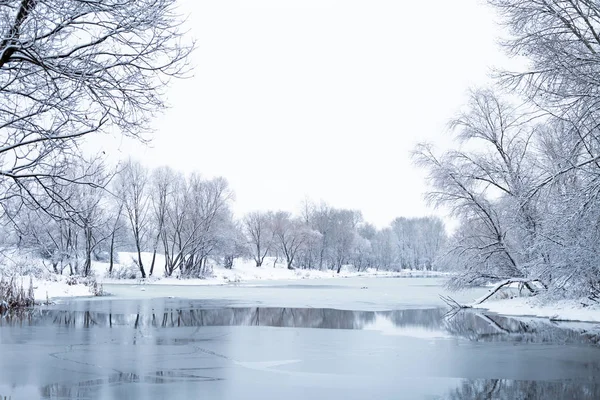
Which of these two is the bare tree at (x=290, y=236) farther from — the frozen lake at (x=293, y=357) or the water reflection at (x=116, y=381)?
the water reflection at (x=116, y=381)

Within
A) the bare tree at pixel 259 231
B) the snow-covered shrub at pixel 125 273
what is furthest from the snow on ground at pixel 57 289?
the bare tree at pixel 259 231

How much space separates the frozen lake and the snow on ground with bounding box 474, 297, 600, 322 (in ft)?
4.23

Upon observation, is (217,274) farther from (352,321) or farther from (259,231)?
(352,321)

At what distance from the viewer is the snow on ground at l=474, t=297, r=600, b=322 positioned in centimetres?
1853

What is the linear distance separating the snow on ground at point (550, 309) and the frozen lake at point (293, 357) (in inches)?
50.7

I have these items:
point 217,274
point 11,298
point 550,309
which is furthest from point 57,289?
point 217,274

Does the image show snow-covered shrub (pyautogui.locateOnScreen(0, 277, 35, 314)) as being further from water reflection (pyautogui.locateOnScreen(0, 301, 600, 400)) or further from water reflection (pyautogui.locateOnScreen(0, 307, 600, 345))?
water reflection (pyautogui.locateOnScreen(0, 301, 600, 400))

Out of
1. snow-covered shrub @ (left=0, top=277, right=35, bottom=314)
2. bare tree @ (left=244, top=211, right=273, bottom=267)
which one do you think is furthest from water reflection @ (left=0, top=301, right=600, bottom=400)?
bare tree @ (left=244, top=211, right=273, bottom=267)

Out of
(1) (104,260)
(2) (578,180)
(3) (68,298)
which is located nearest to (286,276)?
(1) (104,260)

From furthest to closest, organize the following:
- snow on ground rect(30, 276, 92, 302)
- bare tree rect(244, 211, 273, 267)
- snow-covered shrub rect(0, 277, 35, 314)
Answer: bare tree rect(244, 211, 273, 267) → snow on ground rect(30, 276, 92, 302) → snow-covered shrub rect(0, 277, 35, 314)

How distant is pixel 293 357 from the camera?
1102 centimetres

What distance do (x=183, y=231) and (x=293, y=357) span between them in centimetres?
4781

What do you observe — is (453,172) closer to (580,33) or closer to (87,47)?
(580,33)

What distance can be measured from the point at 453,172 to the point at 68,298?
1960cm
